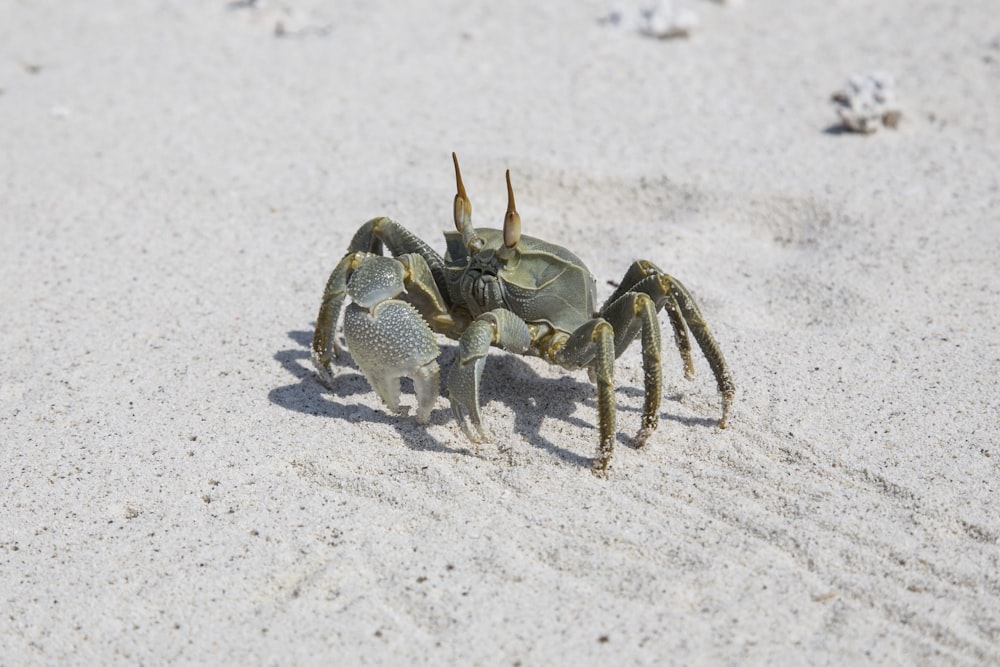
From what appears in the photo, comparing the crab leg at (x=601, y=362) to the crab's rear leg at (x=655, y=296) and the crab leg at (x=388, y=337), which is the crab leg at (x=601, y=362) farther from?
the crab leg at (x=388, y=337)

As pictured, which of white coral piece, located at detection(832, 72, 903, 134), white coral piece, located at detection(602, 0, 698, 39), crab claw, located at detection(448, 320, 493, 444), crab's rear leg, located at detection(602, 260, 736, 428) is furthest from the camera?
white coral piece, located at detection(602, 0, 698, 39)

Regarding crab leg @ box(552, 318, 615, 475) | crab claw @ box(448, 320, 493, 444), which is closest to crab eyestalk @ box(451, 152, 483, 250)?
crab claw @ box(448, 320, 493, 444)

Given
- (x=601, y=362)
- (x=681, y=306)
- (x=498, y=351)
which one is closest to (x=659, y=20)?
(x=498, y=351)

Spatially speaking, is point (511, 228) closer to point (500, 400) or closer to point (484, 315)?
point (484, 315)

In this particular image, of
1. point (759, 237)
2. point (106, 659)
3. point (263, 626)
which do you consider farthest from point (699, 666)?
point (759, 237)

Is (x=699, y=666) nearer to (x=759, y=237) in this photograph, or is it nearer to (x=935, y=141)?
(x=759, y=237)

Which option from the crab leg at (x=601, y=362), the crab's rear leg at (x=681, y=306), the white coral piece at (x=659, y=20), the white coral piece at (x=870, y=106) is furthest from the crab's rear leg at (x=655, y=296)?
the white coral piece at (x=659, y=20)

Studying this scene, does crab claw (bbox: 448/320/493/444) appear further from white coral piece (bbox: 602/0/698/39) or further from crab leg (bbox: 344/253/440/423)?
white coral piece (bbox: 602/0/698/39)
